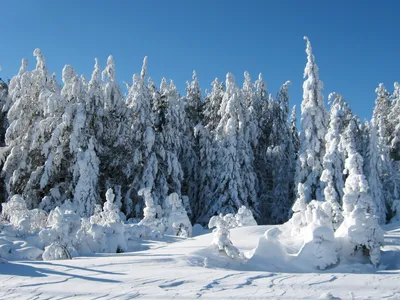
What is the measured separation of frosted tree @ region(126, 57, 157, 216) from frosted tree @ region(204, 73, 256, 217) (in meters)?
4.66

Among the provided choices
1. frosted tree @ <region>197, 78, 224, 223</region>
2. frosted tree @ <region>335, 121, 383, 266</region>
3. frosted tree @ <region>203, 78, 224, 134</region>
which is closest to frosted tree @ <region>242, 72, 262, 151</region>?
frosted tree @ <region>203, 78, 224, 134</region>

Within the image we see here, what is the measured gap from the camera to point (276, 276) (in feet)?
20.7

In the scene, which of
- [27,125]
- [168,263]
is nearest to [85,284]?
[168,263]

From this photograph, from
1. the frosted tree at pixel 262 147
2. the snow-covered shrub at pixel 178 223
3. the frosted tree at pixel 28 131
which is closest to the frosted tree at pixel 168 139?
the snow-covered shrub at pixel 178 223

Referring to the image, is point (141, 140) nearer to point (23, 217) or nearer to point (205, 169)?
point (205, 169)

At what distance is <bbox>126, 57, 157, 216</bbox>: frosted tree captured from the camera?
75.9 feet

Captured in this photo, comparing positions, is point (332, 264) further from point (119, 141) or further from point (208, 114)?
point (208, 114)

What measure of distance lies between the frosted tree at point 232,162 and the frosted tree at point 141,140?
4663mm

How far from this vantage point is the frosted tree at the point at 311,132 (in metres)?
23.4

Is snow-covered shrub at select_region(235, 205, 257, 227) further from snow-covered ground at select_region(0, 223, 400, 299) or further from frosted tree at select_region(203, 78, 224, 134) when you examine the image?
frosted tree at select_region(203, 78, 224, 134)

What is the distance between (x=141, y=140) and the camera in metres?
23.9

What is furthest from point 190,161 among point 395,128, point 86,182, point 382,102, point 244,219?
point 382,102

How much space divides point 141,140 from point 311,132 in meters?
10.1

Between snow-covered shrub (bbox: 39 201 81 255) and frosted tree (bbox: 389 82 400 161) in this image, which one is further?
frosted tree (bbox: 389 82 400 161)
